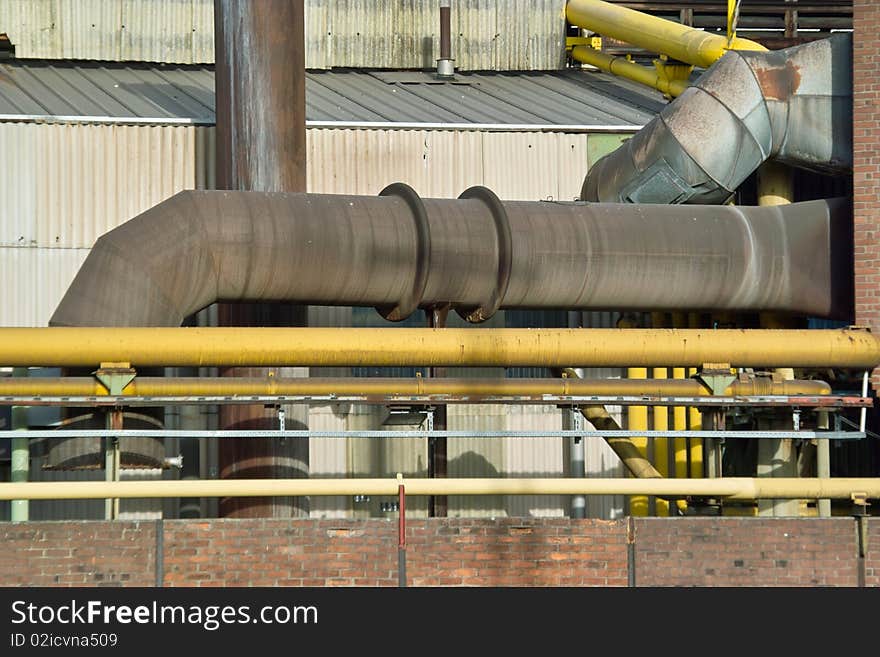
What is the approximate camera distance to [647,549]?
1245 centimetres

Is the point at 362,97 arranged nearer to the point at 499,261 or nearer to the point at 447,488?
the point at 499,261

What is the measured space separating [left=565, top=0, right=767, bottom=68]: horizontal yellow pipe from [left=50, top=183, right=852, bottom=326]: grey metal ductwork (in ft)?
10.5

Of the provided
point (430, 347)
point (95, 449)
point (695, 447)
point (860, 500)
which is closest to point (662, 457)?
point (695, 447)

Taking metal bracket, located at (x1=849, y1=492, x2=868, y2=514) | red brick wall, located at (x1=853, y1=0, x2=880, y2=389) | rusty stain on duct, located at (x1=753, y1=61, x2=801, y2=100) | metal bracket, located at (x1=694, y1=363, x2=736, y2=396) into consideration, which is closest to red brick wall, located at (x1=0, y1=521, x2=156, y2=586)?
metal bracket, located at (x1=694, y1=363, x2=736, y2=396)

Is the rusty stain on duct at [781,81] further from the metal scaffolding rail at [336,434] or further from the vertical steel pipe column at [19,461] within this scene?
the vertical steel pipe column at [19,461]

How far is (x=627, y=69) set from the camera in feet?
68.1

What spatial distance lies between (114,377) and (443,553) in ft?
10.1

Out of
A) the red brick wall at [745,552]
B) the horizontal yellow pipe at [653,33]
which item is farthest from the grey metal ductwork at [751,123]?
the red brick wall at [745,552]

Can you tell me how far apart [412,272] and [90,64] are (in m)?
8.08

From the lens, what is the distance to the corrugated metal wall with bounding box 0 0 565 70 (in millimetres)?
20359

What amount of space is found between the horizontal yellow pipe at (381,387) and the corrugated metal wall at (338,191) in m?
4.06

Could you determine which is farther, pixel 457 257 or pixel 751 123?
pixel 751 123

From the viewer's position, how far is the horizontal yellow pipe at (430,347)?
1280cm

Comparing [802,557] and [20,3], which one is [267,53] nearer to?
[20,3]
